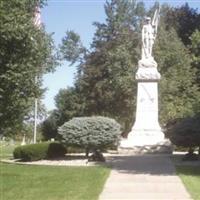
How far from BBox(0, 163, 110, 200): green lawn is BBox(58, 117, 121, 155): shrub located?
14.8ft

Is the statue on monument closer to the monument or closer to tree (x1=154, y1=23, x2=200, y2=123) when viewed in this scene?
the monument

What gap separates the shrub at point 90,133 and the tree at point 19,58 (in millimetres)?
6757

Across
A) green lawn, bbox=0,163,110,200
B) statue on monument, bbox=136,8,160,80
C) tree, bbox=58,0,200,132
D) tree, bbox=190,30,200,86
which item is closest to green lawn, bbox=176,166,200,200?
green lawn, bbox=0,163,110,200

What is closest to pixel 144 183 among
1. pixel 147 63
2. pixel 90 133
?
pixel 90 133

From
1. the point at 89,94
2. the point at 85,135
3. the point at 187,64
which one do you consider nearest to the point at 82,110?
the point at 89,94

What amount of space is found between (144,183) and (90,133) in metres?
9.79

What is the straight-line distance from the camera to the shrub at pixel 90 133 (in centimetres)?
2552

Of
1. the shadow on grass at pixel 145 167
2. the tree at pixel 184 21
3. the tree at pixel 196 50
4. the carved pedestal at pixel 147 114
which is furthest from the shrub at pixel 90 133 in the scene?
the tree at pixel 184 21

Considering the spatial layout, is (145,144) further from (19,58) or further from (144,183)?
(144,183)

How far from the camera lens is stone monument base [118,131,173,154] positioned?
1216 inches

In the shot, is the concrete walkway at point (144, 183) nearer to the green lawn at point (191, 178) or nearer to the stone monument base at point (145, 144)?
the green lawn at point (191, 178)

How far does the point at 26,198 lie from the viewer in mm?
13234

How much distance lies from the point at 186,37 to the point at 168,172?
43366 mm

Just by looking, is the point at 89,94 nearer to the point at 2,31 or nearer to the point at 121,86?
the point at 121,86
